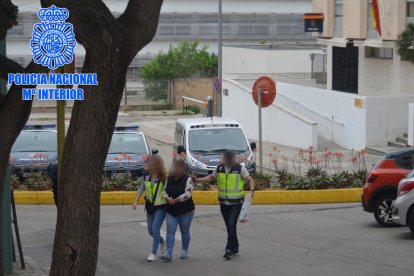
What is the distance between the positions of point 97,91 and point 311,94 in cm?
2750

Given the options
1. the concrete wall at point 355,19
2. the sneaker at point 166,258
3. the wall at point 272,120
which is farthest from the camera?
the concrete wall at point 355,19

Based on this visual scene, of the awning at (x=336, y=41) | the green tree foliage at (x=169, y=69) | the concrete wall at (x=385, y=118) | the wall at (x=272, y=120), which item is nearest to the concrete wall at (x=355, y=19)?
the awning at (x=336, y=41)

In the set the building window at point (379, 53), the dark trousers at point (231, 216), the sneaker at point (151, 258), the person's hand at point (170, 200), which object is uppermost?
the building window at point (379, 53)

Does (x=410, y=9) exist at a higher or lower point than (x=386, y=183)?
higher

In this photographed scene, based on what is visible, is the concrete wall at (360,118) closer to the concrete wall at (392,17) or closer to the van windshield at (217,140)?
the concrete wall at (392,17)

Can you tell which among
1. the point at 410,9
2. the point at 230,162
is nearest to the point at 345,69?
the point at 410,9

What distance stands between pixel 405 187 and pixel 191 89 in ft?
138

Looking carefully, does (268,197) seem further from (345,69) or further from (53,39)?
(345,69)

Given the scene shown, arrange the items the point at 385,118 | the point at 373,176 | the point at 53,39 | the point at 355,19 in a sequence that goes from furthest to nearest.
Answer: the point at 355,19 < the point at 385,118 < the point at 373,176 < the point at 53,39

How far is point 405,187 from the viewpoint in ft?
45.0

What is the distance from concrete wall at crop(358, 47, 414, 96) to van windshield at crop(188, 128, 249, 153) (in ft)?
39.3

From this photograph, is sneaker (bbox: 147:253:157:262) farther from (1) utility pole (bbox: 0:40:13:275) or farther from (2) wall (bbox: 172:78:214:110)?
(2) wall (bbox: 172:78:214:110)

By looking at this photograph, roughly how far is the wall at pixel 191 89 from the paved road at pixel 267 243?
36284 mm

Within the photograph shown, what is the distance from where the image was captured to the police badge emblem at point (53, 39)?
25.7 ft
